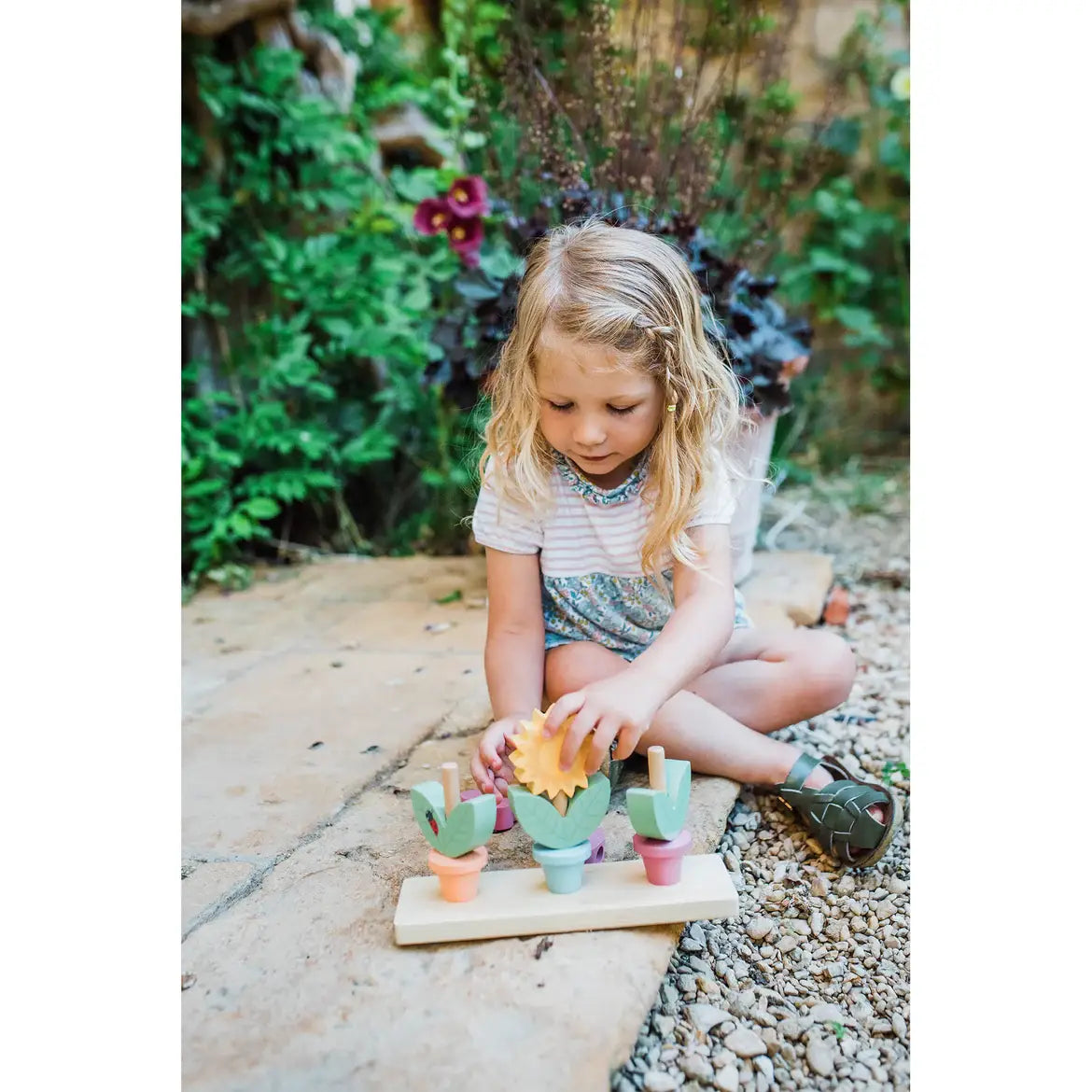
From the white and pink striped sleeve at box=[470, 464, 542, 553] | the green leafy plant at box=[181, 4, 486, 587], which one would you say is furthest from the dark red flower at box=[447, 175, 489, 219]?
the white and pink striped sleeve at box=[470, 464, 542, 553]

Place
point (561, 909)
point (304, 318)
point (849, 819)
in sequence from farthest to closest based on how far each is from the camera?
point (304, 318) → point (849, 819) → point (561, 909)

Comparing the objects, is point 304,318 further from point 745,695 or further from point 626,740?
point 626,740

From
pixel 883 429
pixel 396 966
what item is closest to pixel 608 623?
pixel 396 966

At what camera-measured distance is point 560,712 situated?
4.33ft

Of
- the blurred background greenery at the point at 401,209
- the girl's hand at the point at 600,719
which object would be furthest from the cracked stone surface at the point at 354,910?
the blurred background greenery at the point at 401,209

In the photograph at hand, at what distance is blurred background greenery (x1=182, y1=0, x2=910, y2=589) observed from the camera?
2658 mm

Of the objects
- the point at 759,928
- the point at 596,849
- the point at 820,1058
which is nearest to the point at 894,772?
the point at 759,928

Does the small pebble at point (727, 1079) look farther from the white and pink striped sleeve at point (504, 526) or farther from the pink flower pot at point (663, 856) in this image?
the white and pink striped sleeve at point (504, 526)

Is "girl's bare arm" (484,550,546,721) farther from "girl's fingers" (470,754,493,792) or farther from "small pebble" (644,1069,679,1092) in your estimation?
"small pebble" (644,1069,679,1092)

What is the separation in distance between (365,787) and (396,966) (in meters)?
0.58

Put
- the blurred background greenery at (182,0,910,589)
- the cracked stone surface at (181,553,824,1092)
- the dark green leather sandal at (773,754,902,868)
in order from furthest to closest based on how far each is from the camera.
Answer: the blurred background greenery at (182,0,910,589)
the dark green leather sandal at (773,754,902,868)
the cracked stone surface at (181,553,824,1092)

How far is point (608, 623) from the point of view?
72.4 inches

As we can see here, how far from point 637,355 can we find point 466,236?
150 centimetres

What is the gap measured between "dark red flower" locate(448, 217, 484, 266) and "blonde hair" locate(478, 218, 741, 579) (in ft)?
3.88
